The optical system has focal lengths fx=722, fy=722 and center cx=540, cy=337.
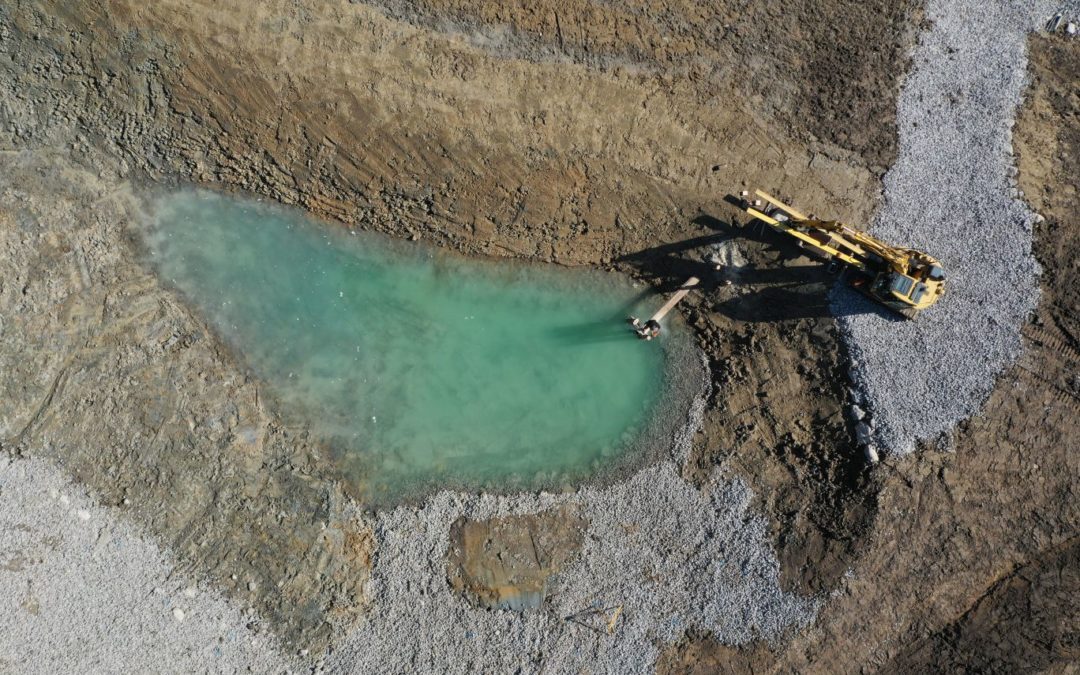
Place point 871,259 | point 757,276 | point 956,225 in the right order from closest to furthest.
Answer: point 871,259
point 956,225
point 757,276

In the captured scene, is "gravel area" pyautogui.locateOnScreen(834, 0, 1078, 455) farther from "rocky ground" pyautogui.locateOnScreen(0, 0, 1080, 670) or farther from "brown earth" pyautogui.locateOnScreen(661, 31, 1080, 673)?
"brown earth" pyautogui.locateOnScreen(661, 31, 1080, 673)

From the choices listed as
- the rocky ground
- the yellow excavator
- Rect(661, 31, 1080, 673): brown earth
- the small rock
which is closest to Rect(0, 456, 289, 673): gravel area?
the rocky ground

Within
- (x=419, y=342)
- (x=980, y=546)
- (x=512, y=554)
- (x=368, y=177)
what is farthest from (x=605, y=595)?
(x=368, y=177)

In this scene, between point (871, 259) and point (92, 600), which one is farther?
point (92, 600)

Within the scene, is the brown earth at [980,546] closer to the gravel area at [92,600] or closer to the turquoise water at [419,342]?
the turquoise water at [419,342]

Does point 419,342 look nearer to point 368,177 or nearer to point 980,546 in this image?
point 368,177

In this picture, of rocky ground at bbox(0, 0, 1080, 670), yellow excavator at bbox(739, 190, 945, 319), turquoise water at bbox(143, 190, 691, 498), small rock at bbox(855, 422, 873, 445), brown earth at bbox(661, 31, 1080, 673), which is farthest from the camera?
turquoise water at bbox(143, 190, 691, 498)

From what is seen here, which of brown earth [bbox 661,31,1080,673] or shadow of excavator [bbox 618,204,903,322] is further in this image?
shadow of excavator [bbox 618,204,903,322]
